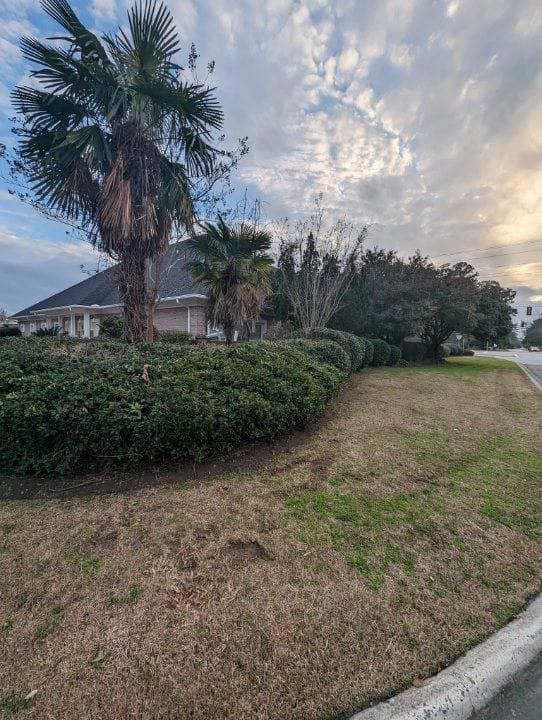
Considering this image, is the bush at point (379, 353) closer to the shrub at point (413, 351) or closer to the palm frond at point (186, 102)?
the shrub at point (413, 351)

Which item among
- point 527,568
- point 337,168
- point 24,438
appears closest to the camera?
point 527,568

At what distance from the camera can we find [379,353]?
15430mm

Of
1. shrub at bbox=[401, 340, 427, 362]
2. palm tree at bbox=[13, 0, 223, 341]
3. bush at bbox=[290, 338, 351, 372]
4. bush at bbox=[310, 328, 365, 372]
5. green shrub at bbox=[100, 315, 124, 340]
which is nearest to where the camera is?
palm tree at bbox=[13, 0, 223, 341]

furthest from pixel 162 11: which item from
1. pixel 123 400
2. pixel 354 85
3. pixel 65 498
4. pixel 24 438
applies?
pixel 65 498

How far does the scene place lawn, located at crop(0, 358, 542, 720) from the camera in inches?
61.5

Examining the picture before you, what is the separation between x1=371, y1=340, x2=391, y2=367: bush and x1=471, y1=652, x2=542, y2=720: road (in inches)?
548

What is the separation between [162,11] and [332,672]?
8.98 m

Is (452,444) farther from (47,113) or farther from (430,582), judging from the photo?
(47,113)

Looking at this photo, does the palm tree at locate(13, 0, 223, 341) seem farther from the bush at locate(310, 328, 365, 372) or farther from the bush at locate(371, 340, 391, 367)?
the bush at locate(371, 340, 391, 367)

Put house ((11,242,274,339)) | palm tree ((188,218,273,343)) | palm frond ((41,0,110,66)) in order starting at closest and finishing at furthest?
palm frond ((41,0,110,66))
palm tree ((188,218,273,343))
house ((11,242,274,339))

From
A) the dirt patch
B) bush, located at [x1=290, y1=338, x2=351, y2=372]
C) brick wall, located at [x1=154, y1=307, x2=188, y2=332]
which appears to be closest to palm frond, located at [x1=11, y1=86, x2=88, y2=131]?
bush, located at [x1=290, y1=338, x2=351, y2=372]

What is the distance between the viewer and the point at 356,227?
12.8 m

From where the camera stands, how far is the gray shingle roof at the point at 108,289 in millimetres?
11047

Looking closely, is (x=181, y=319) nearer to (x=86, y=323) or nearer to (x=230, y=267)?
(x=86, y=323)
